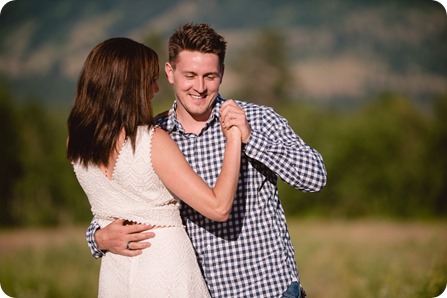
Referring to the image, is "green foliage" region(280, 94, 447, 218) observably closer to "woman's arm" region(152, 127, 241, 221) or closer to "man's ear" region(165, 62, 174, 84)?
"man's ear" region(165, 62, 174, 84)

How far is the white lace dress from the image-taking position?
2.09 meters

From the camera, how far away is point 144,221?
2172mm

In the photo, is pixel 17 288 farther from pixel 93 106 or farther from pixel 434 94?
pixel 434 94

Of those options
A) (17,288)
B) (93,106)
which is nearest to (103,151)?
(93,106)

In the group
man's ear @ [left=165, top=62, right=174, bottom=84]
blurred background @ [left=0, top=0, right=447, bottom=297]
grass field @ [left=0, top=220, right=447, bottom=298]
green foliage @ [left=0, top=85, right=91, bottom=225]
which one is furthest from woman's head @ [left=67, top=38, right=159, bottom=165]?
green foliage @ [left=0, top=85, right=91, bottom=225]

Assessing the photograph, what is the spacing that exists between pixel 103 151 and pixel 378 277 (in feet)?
16.3

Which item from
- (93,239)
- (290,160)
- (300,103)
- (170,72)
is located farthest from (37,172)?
(290,160)

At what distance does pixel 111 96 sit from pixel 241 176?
0.64 meters

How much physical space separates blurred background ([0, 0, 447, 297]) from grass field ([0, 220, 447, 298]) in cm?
5

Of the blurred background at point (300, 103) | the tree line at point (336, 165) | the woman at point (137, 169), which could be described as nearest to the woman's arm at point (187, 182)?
the woman at point (137, 169)

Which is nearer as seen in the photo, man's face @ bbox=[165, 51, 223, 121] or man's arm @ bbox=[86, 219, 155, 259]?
man's arm @ bbox=[86, 219, 155, 259]

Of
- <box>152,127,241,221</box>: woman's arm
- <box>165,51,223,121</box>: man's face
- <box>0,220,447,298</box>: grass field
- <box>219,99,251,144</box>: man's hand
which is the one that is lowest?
<box>0,220,447,298</box>: grass field

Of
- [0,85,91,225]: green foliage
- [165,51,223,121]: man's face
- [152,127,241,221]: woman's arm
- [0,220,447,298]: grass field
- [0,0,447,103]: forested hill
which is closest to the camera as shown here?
[152,127,241,221]: woman's arm

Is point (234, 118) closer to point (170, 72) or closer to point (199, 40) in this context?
point (199, 40)
